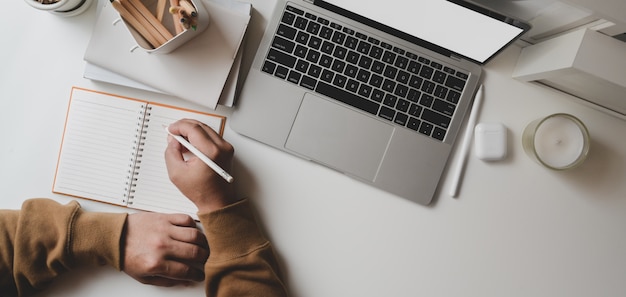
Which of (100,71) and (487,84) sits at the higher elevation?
(487,84)

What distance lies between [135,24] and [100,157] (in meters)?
0.24

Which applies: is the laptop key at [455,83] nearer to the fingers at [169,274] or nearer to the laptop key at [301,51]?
the laptop key at [301,51]

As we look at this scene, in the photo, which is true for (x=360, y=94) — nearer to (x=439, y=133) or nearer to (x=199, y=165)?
(x=439, y=133)

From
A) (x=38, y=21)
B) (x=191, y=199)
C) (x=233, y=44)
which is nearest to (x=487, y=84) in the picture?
(x=233, y=44)

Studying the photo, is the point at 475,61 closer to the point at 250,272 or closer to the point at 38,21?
the point at 250,272

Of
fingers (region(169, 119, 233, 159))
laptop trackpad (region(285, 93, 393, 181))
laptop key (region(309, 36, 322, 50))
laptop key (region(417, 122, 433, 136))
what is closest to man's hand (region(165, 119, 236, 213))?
fingers (region(169, 119, 233, 159))

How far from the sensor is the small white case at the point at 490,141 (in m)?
0.77

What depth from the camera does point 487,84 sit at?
0.78m

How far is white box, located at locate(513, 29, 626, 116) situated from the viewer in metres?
0.61

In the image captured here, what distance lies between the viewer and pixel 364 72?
0.75m

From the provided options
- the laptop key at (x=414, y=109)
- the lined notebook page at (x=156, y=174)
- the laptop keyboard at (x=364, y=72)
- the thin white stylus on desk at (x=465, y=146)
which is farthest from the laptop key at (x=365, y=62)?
the lined notebook page at (x=156, y=174)

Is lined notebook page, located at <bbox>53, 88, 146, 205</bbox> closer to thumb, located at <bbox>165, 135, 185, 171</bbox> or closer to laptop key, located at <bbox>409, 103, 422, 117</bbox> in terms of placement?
Result: thumb, located at <bbox>165, 135, 185, 171</bbox>

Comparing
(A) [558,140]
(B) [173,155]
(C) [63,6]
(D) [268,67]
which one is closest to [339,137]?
(D) [268,67]

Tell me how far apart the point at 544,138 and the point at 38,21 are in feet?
2.94
